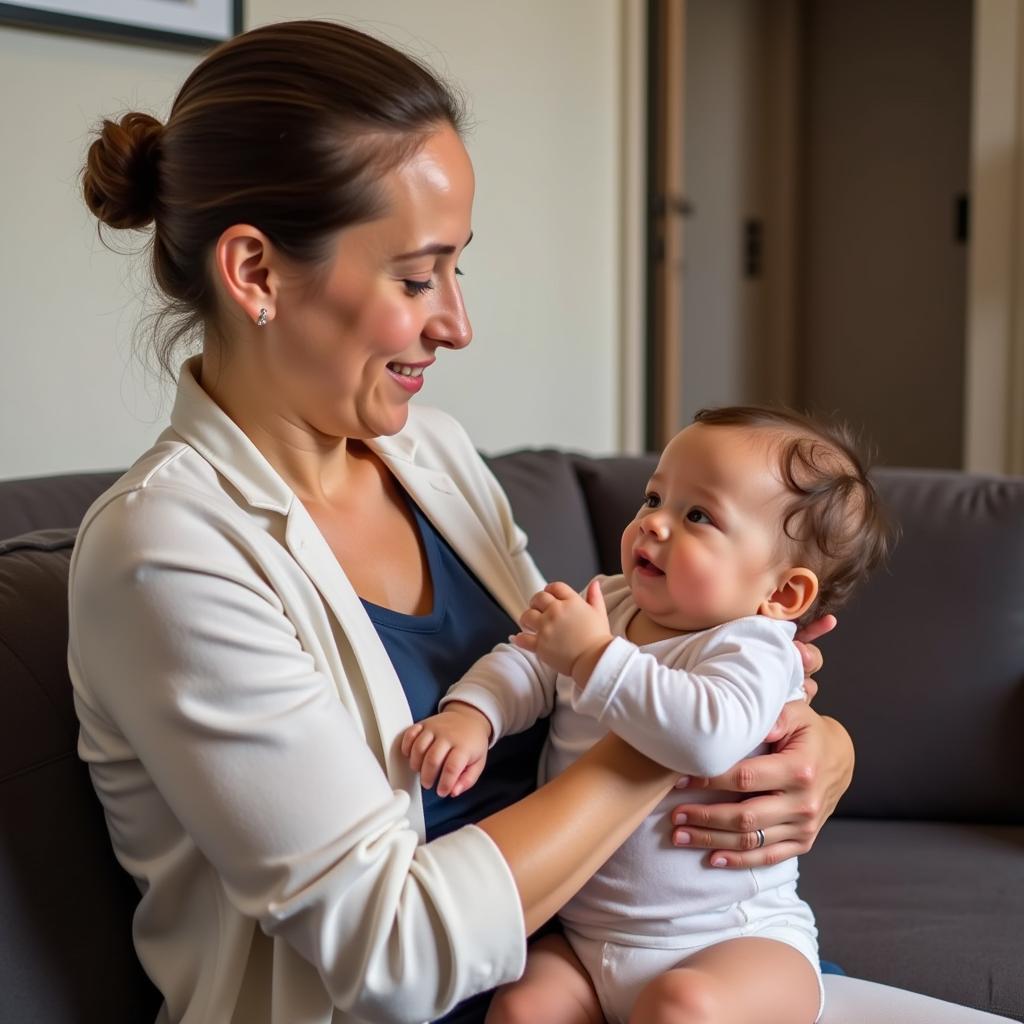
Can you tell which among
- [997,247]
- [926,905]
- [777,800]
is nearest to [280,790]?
[777,800]

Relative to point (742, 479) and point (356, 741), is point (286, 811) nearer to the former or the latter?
point (356, 741)

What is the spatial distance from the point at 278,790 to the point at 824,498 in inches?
25.0

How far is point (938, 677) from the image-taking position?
2002 mm

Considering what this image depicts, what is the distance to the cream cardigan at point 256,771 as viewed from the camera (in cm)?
100

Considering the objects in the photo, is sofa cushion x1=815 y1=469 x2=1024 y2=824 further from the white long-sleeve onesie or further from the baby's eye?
the baby's eye

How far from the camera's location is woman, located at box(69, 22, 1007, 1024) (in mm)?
1009

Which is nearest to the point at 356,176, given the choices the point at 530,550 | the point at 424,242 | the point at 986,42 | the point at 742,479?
the point at 424,242

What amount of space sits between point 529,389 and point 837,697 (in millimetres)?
1533

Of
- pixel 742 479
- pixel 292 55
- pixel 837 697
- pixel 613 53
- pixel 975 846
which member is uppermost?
pixel 613 53

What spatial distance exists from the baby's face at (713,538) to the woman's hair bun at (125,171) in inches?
23.4

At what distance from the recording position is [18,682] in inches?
46.9

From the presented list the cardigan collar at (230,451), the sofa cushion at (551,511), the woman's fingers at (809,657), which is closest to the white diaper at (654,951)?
the woman's fingers at (809,657)

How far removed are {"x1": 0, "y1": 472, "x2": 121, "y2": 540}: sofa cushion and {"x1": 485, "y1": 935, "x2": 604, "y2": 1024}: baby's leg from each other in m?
0.79

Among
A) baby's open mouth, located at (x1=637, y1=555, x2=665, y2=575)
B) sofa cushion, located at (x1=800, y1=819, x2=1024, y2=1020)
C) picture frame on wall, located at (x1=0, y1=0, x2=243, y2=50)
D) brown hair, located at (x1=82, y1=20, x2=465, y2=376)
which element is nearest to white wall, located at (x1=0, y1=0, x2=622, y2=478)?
picture frame on wall, located at (x1=0, y1=0, x2=243, y2=50)
